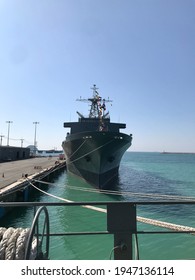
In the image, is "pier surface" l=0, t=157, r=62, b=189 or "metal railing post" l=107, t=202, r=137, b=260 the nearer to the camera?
"metal railing post" l=107, t=202, r=137, b=260

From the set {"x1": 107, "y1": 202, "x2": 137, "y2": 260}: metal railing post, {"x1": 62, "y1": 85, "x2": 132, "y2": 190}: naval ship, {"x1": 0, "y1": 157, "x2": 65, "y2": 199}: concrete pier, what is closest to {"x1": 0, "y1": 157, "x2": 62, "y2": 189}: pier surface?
{"x1": 0, "y1": 157, "x2": 65, "y2": 199}: concrete pier

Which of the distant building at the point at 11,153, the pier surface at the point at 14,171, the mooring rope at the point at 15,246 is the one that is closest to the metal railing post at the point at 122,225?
the mooring rope at the point at 15,246

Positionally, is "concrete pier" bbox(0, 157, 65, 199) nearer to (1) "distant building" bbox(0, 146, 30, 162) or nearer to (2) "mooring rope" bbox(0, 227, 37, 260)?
(2) "mooring rope" bbox(0, 227, 37, 260)

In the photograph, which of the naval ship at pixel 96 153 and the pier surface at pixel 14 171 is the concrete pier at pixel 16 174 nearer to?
the pier surface at pixel 14 171

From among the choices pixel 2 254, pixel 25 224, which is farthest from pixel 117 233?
pixel 25 224

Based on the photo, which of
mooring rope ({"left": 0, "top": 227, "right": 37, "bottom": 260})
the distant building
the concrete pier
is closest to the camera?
mooring rope ({"left": 0, "top": 227, "right": 37, "bottom": 260})

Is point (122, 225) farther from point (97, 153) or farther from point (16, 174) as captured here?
point (16, 174)

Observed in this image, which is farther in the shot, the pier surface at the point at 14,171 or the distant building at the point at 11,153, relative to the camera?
the distant building at the point at 11,153

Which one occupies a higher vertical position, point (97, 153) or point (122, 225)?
point (97, 153)

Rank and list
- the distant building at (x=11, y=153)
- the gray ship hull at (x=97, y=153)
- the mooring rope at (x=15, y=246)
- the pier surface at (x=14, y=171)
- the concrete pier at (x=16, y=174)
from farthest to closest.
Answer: the distant building at (x=11, y=153) → the gray ship hull at (x=97, y=153) → the pier surface at (x=14, y=171) → the concrete pier at (x=16, y=174) → the mooring rope at (x=15, y=246)

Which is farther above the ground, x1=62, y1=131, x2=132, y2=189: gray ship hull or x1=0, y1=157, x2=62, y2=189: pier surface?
x1=62, y1=131, x2=132, y2=189: gray ship hull

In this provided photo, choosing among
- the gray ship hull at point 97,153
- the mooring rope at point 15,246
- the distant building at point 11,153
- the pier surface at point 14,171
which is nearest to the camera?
the mooring rope at point 15,246

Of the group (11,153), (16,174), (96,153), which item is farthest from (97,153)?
(11,153)
